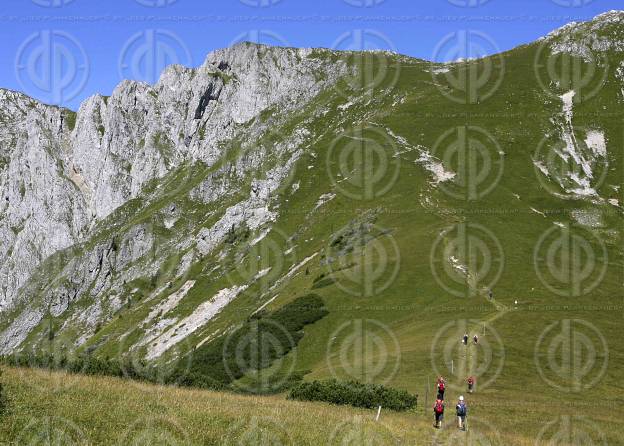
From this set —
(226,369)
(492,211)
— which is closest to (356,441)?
(226,369)

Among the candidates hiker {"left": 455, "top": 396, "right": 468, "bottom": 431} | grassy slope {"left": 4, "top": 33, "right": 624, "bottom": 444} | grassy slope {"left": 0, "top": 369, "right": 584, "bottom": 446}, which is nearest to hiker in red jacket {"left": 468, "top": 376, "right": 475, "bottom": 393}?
grassy slope {"left": 4, "top": 33, "right": 624, "bottom": 444}

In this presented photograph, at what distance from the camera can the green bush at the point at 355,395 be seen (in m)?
37.5

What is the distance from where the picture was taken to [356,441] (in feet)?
67.9

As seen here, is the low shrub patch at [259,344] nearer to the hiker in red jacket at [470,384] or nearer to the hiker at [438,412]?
the hiker in red jacket at [470,384]

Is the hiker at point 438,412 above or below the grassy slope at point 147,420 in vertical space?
below

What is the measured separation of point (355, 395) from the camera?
1491 inches

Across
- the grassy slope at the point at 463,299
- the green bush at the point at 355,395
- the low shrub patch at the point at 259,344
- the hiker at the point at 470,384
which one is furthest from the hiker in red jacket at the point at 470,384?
the low shrub patch at the point at 259,344

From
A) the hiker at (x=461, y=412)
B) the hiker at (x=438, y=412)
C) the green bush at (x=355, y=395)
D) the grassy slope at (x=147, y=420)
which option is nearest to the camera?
the grassy slope at (x=147, y=420)

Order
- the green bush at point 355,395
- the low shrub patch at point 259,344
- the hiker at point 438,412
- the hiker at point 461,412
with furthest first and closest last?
the low shrub patch at point 259,344 → the green bush at point 355,395 → the hiker at point 461,412 → the hiker at point 438,412

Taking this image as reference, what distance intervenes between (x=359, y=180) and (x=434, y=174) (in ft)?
70.2

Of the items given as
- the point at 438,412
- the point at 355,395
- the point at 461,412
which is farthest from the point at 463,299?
the point at 438,412

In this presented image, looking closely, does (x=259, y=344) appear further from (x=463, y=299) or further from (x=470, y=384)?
(x=470, y=384)

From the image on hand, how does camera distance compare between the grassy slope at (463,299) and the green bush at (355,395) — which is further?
the grassy slope at (463,299)

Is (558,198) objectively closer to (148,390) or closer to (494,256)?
(494,256)
